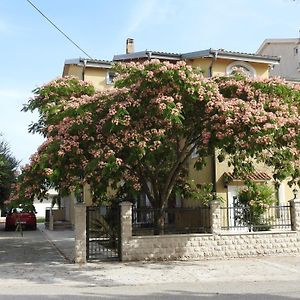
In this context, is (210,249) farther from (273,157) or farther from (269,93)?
(269,93)

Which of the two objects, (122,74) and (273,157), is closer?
(122,74)

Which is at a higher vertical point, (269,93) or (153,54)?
(153,54)

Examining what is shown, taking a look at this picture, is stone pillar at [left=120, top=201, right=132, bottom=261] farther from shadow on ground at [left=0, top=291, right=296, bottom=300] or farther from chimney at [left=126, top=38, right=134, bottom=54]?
chimney at [left=126, top=38, right=134, bottom=54]

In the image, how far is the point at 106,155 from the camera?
40.1ft

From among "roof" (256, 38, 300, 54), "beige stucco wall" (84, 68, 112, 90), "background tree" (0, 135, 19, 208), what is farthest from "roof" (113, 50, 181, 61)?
"roof" (256, 38, 300, 54)

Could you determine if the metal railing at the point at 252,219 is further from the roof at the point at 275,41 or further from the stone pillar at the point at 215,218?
the roof at the point at 275,41

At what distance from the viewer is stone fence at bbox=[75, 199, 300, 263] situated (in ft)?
46.1

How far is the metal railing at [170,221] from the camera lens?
14609 millimetres

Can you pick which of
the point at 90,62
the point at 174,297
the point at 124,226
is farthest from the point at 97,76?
the point at 174,297

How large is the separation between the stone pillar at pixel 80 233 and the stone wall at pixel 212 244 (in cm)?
114

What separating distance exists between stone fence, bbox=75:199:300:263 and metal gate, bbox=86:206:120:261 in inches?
13.2

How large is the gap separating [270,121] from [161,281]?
4847 mm

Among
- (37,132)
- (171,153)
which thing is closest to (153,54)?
(37,132)

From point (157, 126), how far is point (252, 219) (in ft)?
18.7
